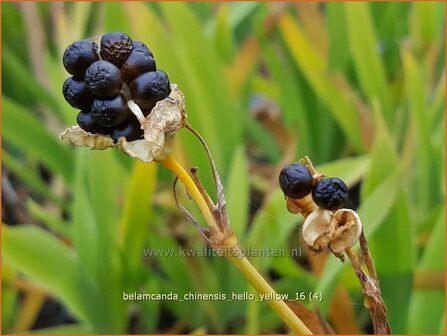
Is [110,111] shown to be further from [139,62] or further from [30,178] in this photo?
[30,178]

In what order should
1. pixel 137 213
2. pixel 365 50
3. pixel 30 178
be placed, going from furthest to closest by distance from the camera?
pixel 30 178 < pixel 365 50 < pixel 137 213

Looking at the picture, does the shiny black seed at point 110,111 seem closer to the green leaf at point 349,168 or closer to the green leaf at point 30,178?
the green leaf at point 349,168

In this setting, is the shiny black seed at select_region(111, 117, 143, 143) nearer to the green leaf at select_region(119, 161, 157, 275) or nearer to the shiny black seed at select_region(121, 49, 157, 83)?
the shiny black seed at select_region(121, 49, 157, 83)

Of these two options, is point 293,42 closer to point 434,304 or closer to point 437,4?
point 437,4

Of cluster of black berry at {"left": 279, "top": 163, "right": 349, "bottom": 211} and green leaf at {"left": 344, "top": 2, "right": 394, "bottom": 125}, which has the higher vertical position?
cluster of black berry at {"left": 279, "top": 163, "right": 349, "bottom": 211}

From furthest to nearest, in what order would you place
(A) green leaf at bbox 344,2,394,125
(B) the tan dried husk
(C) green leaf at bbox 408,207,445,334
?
1. (A) green leaf at bbox 344,2,394,125
2. (C) green leaf at bbox 408,207,445,334
3. (B) the tan dried husk

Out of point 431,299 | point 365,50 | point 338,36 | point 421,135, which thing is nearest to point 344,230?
point 431,299

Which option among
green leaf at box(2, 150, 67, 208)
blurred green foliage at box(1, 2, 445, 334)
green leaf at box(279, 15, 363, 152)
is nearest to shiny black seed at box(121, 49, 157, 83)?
blurred green foliage at box(1, 2, 445, 334)
